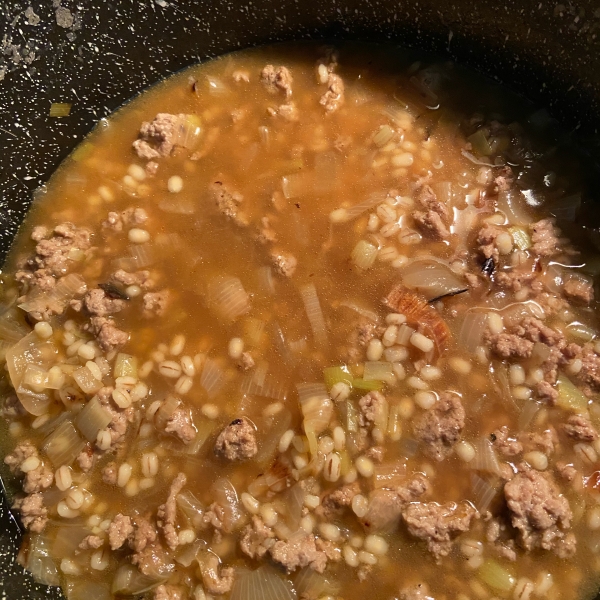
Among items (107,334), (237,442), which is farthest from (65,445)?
(237,442)

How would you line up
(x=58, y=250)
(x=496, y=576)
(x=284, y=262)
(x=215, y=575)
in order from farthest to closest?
1. (x=58, y=250)
2. (x=284, y=262)
3. (x=215, y=575)
4. (x=496, y=576)

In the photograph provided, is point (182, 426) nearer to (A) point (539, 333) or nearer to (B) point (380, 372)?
(B) point (380, 372)

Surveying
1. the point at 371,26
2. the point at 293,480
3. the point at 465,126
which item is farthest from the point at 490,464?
the point at 371,26

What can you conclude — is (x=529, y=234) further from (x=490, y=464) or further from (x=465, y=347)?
(x=490, y=464)

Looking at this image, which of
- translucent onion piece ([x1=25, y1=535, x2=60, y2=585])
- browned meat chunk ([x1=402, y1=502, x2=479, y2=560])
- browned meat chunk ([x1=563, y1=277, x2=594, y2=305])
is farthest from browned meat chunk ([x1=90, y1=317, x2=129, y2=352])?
browned meat chunk ([x1=563, y1=277, x2=594, y2=305])

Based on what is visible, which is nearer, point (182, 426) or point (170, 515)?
point (170, 515)

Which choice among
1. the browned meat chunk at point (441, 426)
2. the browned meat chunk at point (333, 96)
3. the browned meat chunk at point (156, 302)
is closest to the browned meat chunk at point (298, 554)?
the browned meat chunk at point (441, 426)
